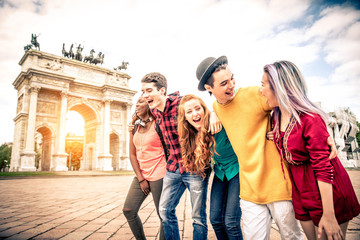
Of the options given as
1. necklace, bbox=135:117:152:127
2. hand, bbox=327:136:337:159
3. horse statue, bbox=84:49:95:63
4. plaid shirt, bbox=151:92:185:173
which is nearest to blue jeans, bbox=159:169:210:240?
plaid shirt, bbox=151:92:185:173

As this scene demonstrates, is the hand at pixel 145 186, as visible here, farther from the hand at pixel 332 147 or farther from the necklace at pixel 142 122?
the hand at pixel 332 147

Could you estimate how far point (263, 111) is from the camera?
6.55 feet

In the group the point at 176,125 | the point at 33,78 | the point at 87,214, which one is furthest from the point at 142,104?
the point at 33,78

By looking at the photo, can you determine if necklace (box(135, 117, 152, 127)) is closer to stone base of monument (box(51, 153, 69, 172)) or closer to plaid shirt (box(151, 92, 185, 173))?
plaid shirt (box(151, 92, 185, 173))

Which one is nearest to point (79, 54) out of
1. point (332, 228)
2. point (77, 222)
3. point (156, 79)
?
point (77, 222)

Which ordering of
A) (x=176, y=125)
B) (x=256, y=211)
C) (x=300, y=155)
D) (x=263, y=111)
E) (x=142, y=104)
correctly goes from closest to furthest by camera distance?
(x=300, y=155)
(x=256, y=211)
(x=263, y=111)
(x=176, y=125)
(x=142, y=104)

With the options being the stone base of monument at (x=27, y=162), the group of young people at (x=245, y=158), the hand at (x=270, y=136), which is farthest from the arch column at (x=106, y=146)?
the hand at (x=270, y=136)

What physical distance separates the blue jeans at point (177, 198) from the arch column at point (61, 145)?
2745 cm

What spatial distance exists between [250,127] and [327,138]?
65 centimetres

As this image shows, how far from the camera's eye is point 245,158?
1986 mm

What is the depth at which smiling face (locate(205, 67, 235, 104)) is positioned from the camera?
7.11 ft

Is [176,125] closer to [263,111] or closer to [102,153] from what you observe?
[263,111]

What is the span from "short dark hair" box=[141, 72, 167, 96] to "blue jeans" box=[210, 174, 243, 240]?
1.48 meters

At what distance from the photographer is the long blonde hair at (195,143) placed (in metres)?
2.33
